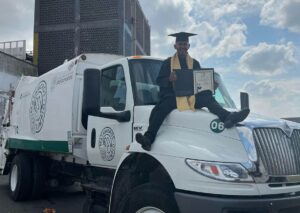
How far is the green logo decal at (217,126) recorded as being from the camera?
13.6ft

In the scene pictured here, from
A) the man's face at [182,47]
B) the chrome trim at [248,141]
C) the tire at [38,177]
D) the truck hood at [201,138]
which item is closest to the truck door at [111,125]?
the truck hood at [201,138]

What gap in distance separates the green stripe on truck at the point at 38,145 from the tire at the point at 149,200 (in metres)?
2.94

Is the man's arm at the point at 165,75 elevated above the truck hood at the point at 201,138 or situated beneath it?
elevated above

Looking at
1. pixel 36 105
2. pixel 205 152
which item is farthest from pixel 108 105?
pixel 36 105

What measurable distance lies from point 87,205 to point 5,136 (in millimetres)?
5664

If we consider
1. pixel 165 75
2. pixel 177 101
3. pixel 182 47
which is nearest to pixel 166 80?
pixel 165 75

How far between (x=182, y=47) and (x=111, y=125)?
1.57 meters

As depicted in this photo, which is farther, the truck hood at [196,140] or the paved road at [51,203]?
the paved road at [51,203]

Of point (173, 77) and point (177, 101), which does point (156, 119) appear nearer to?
point (177, 101)

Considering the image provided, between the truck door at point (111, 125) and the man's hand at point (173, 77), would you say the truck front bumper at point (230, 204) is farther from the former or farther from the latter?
the truck door at point (111, 125)

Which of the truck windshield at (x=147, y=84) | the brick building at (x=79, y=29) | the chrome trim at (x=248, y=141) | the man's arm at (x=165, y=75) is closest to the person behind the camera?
the chrome trim at (x=248, y=141)

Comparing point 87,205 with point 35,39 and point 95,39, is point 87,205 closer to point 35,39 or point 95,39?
point 95,39

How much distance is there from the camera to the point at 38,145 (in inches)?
339

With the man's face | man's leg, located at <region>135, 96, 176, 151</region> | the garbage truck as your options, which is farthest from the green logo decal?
the man's face
